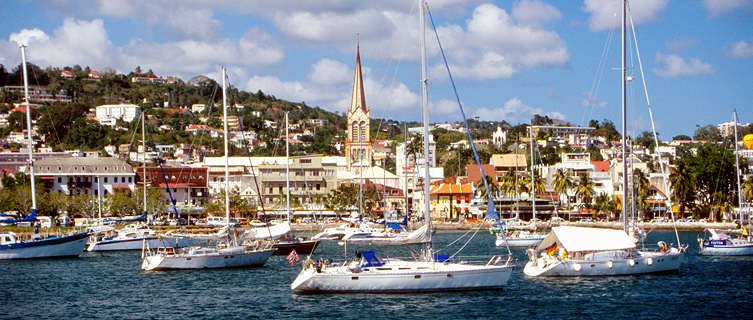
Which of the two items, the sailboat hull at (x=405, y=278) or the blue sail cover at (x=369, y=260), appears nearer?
the sailboat hull at (x=405, y=278)

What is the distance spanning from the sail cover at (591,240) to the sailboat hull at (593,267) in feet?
2.17

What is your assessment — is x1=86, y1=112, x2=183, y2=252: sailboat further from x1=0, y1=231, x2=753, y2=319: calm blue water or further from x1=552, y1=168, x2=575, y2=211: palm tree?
x1=552, y1=168, x2=575, y2=211: palm tree

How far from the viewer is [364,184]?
11675 centimetres

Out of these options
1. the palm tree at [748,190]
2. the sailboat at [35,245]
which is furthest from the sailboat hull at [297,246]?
the palm tree at [748,190]

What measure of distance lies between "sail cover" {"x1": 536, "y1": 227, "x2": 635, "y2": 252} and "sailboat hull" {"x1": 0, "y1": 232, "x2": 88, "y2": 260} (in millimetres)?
31968

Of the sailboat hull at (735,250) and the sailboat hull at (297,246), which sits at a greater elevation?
the sailboat hull at (297,246)

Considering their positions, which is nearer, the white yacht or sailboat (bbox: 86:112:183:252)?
the white yacht

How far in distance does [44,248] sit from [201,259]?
14.5 meters

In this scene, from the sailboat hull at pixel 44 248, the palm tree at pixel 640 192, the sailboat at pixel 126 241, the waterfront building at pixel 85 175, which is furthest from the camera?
the waterfront building at pixel 85 175

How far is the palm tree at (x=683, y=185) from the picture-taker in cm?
9594

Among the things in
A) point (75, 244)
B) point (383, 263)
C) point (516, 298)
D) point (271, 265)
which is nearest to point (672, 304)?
point (516, 298)

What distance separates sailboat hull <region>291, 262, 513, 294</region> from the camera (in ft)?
105

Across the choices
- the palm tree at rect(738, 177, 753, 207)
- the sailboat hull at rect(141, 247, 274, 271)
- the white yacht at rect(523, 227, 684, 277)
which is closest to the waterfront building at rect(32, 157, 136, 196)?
the sailboat hull at rect(141, 247, 274, 271)

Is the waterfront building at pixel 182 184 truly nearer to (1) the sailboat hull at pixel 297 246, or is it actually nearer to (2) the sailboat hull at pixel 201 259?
(1) the sailboat hull at pixel 297 246
